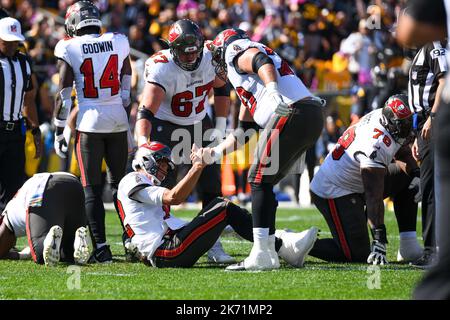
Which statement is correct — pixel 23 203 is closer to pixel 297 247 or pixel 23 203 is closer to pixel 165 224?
pixel 165 224

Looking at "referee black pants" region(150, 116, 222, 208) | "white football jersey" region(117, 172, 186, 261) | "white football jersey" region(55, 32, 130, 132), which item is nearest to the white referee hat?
"white football jersey" region(55, 32, 130, 132)

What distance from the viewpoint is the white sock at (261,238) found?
240 inches

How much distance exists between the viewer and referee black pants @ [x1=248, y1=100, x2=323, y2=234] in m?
6.07

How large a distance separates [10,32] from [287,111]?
3260 mm

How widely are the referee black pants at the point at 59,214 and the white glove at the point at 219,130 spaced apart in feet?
4.26

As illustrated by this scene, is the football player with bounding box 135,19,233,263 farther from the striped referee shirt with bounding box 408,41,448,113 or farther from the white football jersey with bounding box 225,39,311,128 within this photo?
the striped referee shirt with bounding box 408,41,448,113

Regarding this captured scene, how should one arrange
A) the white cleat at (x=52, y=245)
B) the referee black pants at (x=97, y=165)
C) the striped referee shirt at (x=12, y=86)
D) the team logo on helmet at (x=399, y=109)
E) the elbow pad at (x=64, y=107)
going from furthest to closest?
the striped referee shirt at (x=12, y=86) → the elbow pad at (x=64, y=107) → the referee black pants at (x=97, y=165) → the team logo on helmet at (x=399, y=109) → the white cleat at (x=52, y=245)

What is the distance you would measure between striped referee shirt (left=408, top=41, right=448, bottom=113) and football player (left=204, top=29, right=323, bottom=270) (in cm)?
94

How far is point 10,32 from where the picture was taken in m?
7.90

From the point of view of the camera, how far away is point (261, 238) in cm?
610

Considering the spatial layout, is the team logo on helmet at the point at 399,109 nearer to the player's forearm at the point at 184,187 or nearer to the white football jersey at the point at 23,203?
the player's forearm at the point at 184,187

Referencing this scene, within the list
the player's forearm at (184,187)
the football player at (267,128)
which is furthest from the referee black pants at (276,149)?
the player's forearm at (184,187)

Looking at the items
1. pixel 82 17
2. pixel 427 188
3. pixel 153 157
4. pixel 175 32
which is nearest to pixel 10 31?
A: pixel 82 17
